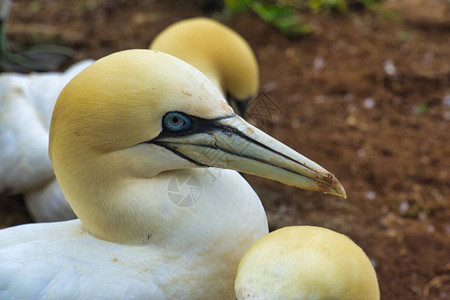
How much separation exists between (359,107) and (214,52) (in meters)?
1.53

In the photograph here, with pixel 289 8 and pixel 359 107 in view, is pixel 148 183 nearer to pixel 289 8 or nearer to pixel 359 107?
pixel 359 107

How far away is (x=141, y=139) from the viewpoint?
2492 millimetres

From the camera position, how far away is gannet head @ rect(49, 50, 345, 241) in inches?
95.0

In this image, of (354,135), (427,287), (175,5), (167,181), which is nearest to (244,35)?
(175,5)

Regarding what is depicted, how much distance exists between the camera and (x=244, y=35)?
20.5 ft

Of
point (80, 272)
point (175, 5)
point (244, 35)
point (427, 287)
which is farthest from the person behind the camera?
point (175, 5)

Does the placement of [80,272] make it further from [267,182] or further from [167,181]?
[267,182]

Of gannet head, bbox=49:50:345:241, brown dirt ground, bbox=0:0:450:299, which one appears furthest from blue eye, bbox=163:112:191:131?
brown dirt ground, bbox=0:0:450:299

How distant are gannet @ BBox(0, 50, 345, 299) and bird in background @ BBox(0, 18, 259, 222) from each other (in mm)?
1311

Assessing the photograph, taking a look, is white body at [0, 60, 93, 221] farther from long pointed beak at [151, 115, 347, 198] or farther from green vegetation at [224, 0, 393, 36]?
green vegetation at [224, 0, 393, 36]

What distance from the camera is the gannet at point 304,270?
222 cm

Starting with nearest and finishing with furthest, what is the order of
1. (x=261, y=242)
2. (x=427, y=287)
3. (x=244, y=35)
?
1. (x=261, y=242)
2. (x=427, y=287)
3. (x=244, y=35)

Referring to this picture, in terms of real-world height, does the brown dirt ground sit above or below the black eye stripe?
below

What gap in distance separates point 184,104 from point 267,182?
228 centimetres
